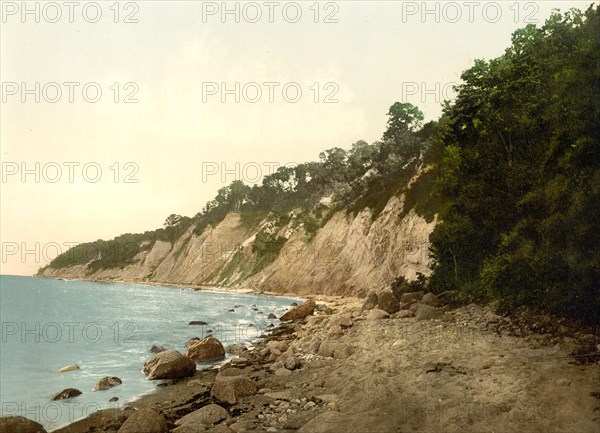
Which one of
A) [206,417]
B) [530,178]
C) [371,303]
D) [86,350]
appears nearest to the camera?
[206,417]

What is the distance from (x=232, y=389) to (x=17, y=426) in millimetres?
5538

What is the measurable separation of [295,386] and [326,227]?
57.0m

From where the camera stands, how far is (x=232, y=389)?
493 inches

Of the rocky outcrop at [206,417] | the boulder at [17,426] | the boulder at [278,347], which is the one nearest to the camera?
the rocky outcrop at [206,417]

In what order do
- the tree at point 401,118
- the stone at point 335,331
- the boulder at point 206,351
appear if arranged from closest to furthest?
the boulder at point 206,351 < the stone at point 335,331 < the tree at point 401,118

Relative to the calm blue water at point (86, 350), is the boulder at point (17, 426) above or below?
above

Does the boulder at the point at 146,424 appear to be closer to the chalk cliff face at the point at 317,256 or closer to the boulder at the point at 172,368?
the boulder at the point at 172,368

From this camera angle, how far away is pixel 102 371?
1991 centimetres

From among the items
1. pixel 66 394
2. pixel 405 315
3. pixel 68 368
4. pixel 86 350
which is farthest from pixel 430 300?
pixel 86 350

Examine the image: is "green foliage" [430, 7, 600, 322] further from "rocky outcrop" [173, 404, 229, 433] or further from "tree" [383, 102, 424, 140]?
"tree" [383, 102, 424, 140]

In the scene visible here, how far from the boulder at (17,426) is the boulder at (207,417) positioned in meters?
3.98

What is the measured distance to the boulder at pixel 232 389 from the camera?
40.8 feet

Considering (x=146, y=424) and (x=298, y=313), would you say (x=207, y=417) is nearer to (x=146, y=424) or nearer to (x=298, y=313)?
(x=146, y=424)

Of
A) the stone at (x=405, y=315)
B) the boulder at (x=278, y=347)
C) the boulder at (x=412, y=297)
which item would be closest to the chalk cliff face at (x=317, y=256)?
the boulder at (x=412, y=297)
